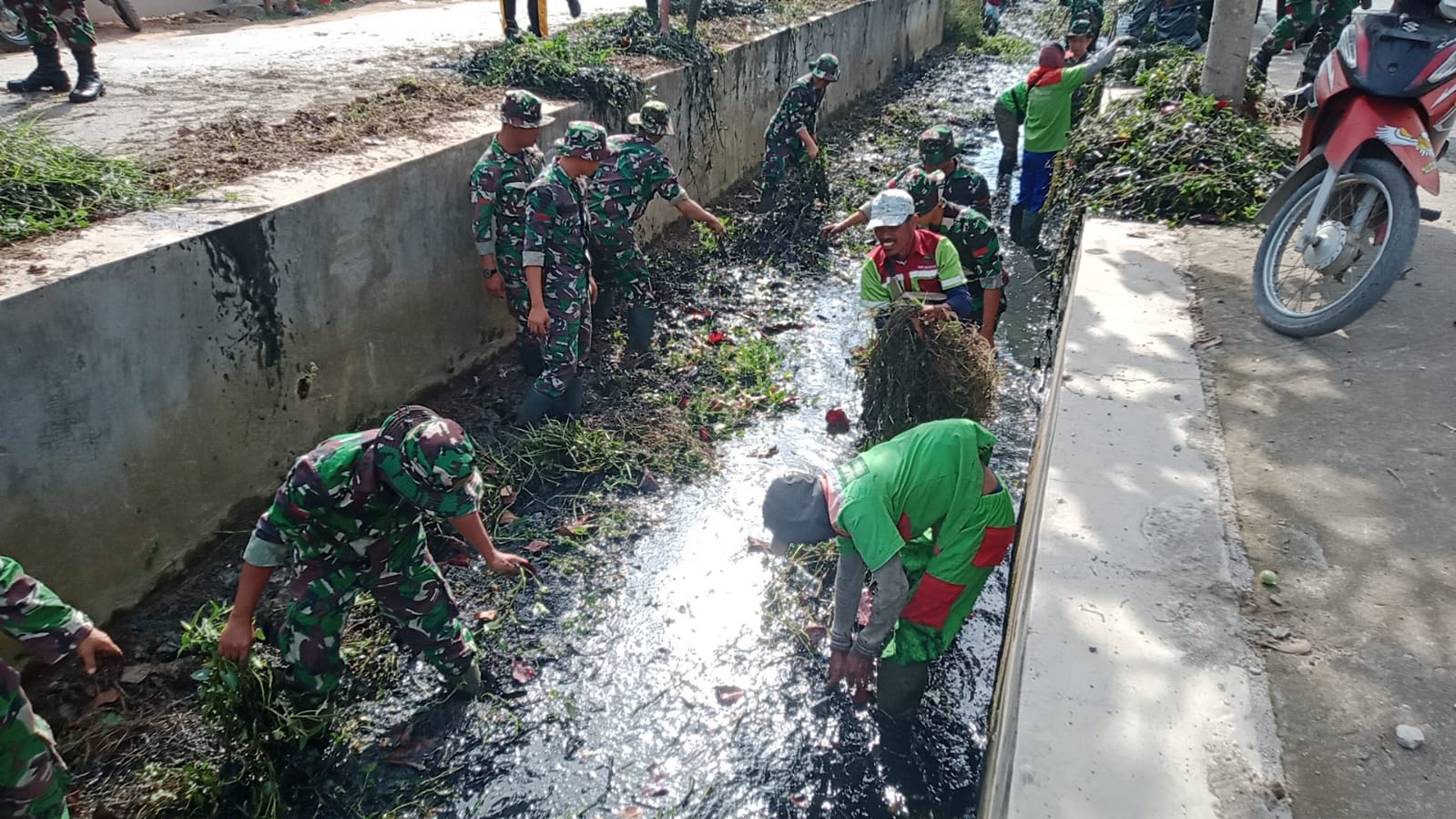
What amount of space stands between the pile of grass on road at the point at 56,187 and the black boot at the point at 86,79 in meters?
1.94

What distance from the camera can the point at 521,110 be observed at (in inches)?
206

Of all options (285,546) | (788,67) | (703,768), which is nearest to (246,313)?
(285,546)

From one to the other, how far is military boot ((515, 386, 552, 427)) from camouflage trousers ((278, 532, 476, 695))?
199cm

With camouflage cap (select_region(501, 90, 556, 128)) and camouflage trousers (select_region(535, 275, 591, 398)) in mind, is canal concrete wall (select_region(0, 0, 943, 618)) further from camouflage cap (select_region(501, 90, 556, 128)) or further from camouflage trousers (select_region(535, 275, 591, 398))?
camouflage trousers (select_region(535, 275, 591, 398))

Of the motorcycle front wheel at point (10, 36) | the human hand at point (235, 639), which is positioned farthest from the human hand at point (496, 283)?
the motorcycle front wheel at point (10, 36)

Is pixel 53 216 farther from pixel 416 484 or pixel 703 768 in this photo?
pixel 703 768

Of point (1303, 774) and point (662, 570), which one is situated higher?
point (1303, 774)

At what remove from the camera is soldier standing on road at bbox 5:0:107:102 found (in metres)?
6.08

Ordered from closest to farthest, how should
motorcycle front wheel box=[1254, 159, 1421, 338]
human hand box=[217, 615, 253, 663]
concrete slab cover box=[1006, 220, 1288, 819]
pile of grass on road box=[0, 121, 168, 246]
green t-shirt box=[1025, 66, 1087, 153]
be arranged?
concrete slab cover box=[1006, 220, 1288, 819], human hand box=[217, 615, 253, 663], motorcycle front wheel box=[1254, 159, 1421, 338], pile of grass on road box=[0, 121, 168, 246], green t-shirt box=[1025, 66, 1087, 153]

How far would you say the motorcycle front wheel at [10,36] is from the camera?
27.5 feet

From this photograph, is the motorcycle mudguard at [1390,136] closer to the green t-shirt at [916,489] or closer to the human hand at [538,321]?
the green t-shirt at [916,489]

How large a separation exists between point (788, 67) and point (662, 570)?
29.3ft

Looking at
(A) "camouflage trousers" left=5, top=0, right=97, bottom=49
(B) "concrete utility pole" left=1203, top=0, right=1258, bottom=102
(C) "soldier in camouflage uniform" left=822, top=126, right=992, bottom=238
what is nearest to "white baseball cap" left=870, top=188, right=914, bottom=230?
(C) "soldier in camouflage uniform" left=822, top=126, right=992, bottom=238

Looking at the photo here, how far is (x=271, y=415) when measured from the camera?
15.1ft
